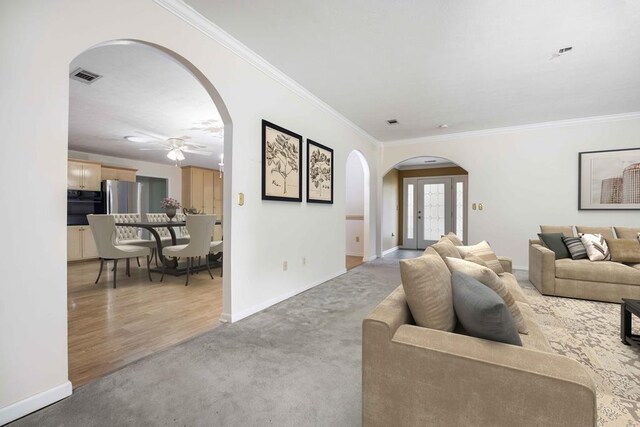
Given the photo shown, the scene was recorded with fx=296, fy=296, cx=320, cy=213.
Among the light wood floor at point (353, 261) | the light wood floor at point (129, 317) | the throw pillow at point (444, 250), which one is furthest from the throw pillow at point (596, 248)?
the light wood floor at point (129, 317)

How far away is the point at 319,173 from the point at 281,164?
0.92 metres

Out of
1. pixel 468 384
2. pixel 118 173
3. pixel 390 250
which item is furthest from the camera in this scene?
pixel 390 250

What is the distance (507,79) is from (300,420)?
13.0 ft

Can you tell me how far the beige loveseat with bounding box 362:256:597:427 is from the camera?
0.94 m

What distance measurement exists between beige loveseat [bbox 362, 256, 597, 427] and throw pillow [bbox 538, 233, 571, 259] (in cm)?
354

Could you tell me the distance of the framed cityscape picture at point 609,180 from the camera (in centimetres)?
457

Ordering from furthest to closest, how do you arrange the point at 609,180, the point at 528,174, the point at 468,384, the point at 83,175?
the point at 83,175
the point at 528,174
the point at 609,180
the point at 468,384

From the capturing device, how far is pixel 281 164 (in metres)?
3.41

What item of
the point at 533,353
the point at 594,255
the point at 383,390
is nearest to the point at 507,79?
the point at 594,255

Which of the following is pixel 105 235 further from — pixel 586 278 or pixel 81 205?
pixel 586 278

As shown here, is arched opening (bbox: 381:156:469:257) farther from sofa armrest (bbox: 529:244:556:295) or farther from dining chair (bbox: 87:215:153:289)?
dining chair (bbox: 87:215:153:289)

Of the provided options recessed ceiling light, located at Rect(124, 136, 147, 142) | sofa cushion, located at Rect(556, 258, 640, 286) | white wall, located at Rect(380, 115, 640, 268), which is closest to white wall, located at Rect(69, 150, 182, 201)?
recessed ceiling light, located at Rect(124, 136, 147, 142)

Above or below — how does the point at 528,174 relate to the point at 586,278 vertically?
above

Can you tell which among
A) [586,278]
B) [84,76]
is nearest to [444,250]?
[586,278]
